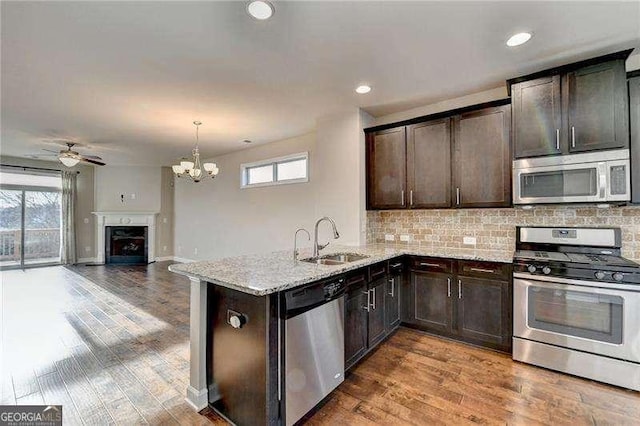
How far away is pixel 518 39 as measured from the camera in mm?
2320

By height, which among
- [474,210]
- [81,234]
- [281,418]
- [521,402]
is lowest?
[521,402]

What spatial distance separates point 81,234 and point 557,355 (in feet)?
33.9

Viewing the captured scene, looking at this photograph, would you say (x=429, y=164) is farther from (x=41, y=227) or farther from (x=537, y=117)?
(x=41, y=227)

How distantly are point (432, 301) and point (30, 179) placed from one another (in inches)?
379

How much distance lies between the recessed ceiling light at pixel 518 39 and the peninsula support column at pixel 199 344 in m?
3.09

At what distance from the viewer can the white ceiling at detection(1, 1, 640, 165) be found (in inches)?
79.3

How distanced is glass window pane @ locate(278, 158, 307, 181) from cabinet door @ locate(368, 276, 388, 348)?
284cm

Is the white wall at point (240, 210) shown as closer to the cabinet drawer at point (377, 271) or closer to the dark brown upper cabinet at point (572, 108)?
the cabinet drawer at point (377, 271)

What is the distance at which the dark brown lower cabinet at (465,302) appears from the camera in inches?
112

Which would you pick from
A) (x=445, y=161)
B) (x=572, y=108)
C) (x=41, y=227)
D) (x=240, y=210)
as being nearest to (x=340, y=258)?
(x=445, y=161)

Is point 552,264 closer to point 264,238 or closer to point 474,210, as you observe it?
point 474,210

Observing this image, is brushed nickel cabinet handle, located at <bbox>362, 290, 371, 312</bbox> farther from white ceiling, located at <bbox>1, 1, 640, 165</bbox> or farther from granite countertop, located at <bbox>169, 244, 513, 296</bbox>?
white ceiling, located at <bbox>1, 1, 640, 165</bbox>

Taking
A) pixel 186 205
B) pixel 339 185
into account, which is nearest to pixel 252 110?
pixel 339 185

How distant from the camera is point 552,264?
253cm
